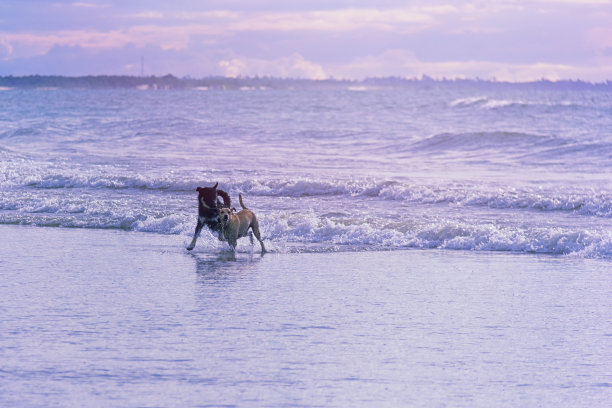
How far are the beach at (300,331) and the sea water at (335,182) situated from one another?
1.98m

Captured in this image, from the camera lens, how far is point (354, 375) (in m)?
6.04

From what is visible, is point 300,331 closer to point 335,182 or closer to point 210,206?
point 210,206

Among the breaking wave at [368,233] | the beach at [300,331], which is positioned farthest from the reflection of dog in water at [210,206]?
the breaking wave at [368,233]

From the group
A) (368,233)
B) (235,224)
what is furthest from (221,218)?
(368,233)

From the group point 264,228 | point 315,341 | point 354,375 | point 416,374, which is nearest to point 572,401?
point 416,374

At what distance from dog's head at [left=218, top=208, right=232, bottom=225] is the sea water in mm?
1118

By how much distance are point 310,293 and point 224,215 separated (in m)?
2.52

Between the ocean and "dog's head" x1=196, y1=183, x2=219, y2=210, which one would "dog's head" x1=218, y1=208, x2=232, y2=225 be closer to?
"dog's head" x1=196, y1=183, x2=219, y2=210

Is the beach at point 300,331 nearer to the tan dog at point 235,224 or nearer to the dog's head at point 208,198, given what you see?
the tan dog at point 235,224

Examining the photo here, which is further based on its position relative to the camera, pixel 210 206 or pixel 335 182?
pixel 335 182

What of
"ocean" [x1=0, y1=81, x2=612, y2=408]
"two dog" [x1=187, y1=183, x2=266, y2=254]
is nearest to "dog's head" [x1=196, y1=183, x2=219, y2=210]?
"two dog" [x1=187, y1=183, x2=266, y2=254]

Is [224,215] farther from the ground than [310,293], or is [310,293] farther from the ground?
[224,215]

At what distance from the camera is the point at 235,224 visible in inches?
447

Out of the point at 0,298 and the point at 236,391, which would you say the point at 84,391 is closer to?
the point at 236,391
